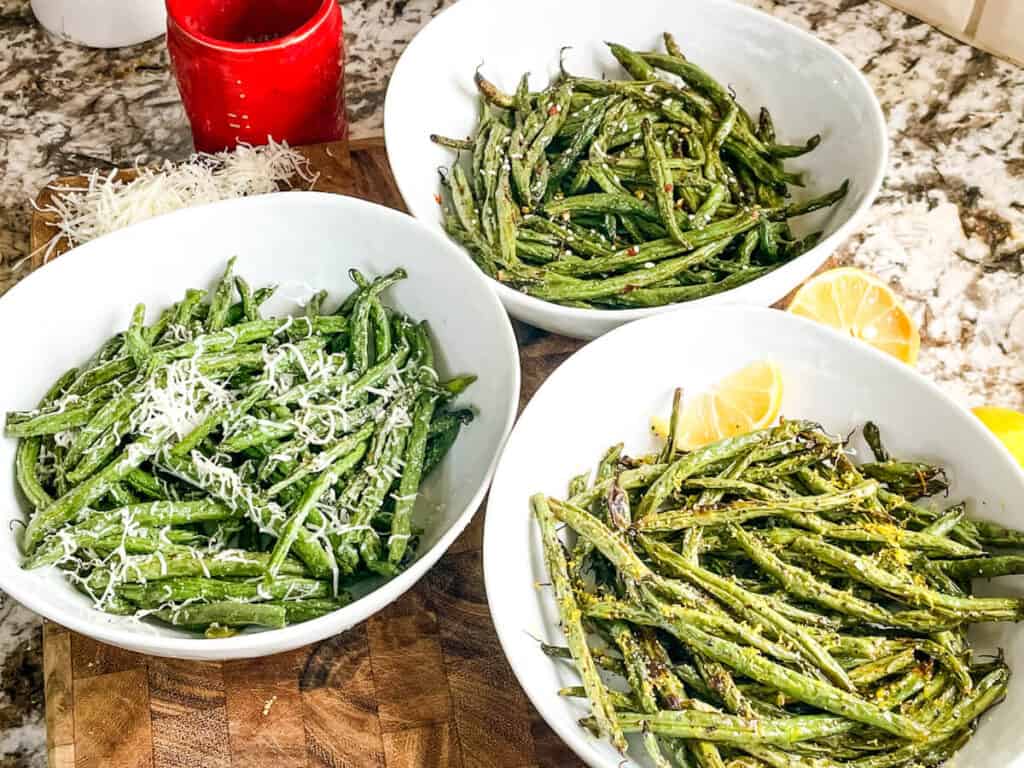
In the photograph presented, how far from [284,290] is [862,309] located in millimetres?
1349

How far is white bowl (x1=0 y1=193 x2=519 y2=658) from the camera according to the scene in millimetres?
2328

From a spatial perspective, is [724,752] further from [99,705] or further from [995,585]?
[99,705]

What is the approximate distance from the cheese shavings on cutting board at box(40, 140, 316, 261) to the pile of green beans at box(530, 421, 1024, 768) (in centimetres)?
119

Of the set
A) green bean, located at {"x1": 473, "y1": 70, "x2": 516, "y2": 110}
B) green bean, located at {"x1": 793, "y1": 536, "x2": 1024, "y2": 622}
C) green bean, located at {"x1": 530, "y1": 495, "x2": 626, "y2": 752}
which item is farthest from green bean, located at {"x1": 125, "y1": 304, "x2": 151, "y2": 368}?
green bean, located at {"x1": 793, "y1": 536, "x2": 1024, "y2": 622}

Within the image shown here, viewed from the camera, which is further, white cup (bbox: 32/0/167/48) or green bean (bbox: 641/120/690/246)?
white cup (bbox: 32/0/167/48)

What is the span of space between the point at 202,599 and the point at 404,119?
1.28m

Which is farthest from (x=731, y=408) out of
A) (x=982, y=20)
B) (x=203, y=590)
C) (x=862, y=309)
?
(x=982, y=20)

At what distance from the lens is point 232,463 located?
2.29 metres

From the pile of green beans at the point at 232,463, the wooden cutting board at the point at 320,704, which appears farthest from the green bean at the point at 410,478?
the wooden cutting board at the point at 320,704

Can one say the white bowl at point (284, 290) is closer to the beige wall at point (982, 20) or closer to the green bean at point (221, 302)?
the green bean at point (221, 302)

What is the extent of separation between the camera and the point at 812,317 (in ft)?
8.54

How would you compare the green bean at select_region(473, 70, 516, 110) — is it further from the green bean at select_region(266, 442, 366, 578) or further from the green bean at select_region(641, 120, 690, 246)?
the green bean at select_region(266, 442, 366, 578)

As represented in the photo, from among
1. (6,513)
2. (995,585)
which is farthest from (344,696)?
(995,585)

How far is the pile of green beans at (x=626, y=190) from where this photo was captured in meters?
2.57
